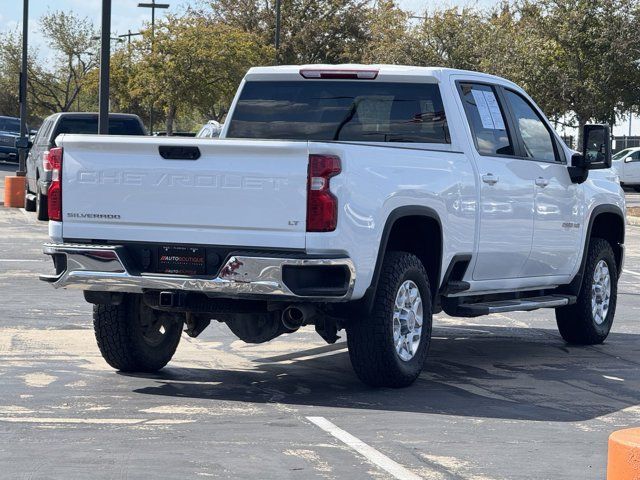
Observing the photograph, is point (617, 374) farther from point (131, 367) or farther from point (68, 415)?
point (68, 415)

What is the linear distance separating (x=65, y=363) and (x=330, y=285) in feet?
8.28

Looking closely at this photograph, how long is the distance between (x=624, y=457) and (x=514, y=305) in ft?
17.1

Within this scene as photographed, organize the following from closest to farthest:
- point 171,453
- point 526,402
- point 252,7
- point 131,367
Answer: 1. point 171,453
2. point 526,402
3. point 131,367
4. point 252,7

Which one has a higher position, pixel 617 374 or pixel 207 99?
pixel 207 99

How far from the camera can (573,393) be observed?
9.20 m

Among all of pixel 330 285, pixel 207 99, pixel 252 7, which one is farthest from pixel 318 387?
pixel 252 7

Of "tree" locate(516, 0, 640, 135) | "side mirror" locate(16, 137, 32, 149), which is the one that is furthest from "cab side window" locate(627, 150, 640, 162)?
"side mirror" locate(16, 137, 32, 149)

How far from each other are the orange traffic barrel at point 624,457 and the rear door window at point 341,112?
4916mm

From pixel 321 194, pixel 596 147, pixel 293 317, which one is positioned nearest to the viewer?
pixel 321 194

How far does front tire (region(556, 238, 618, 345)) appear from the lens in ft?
38.2

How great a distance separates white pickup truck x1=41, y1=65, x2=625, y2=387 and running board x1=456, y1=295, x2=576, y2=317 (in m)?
0.02

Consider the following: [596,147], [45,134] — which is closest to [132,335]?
[596,147]

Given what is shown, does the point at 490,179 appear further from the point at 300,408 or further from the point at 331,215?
the point at 300,408

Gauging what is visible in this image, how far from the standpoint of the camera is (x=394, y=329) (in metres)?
9.00
